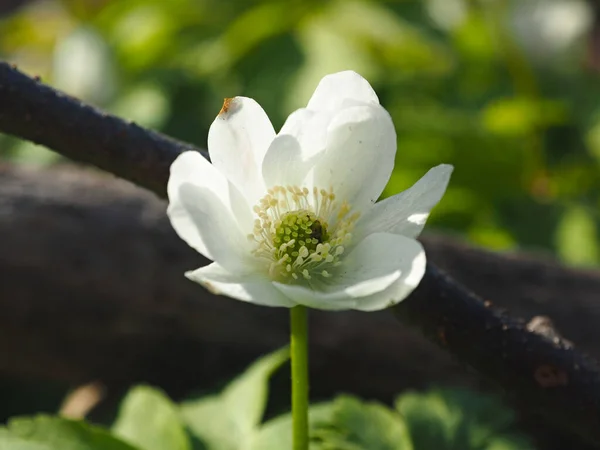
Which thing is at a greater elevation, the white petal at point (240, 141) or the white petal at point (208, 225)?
the white petal at point (240, 141)

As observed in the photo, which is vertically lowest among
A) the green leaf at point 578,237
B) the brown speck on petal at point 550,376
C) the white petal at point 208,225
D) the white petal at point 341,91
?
the brown speck on petal at point 550,376

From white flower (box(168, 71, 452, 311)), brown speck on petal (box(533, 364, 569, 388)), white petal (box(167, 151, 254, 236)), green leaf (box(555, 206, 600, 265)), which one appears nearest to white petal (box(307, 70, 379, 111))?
white flower (box(168, 71, 452, 311))

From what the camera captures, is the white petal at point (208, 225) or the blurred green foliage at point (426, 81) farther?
the blurred green foliage at point (426, 81)

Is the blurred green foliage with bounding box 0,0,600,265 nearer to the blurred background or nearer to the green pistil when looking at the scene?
the blurred background

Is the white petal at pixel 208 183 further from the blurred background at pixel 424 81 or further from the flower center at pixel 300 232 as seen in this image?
the blurred background at pixel 424 81

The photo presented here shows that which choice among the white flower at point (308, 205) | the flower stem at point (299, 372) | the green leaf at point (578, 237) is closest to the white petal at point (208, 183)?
the white flower at point (308, 205)

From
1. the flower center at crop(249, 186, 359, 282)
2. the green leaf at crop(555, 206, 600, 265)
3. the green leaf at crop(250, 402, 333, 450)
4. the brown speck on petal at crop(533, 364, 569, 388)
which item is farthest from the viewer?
the green leaf at crop(555, 206, 600, 265)

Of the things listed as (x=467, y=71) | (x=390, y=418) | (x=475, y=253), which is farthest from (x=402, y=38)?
(x=390, y=418)

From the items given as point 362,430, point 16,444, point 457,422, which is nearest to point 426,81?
point 457,422
